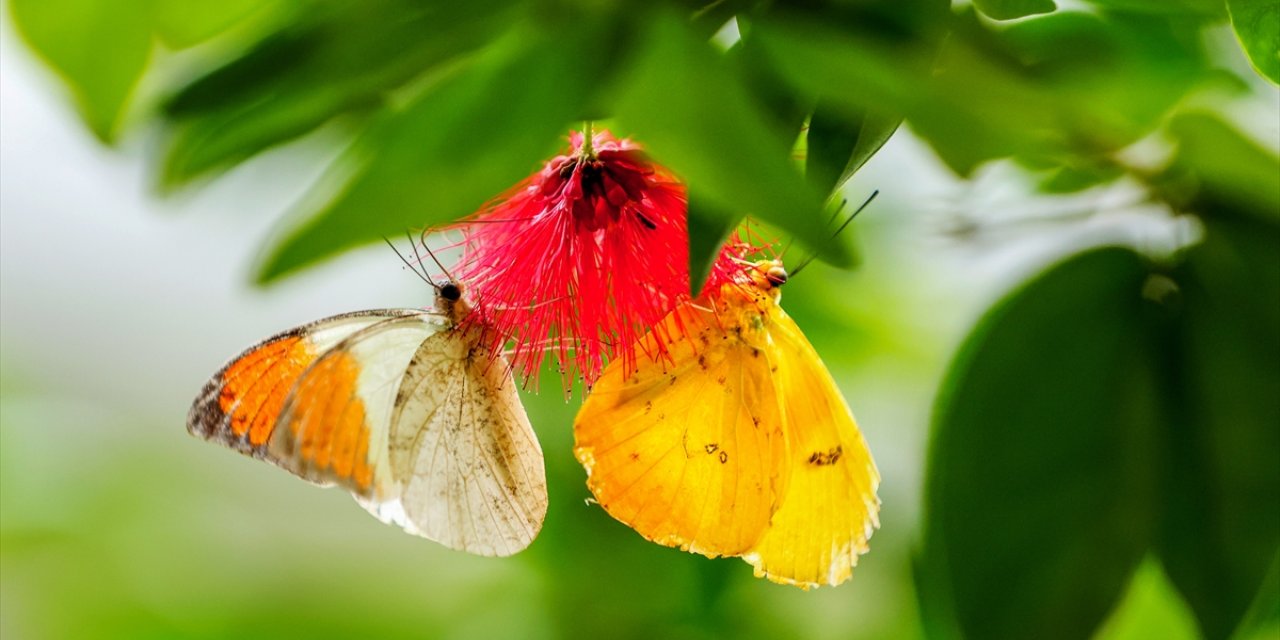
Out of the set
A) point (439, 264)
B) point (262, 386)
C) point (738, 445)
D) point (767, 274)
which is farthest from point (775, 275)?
point (262, 386)

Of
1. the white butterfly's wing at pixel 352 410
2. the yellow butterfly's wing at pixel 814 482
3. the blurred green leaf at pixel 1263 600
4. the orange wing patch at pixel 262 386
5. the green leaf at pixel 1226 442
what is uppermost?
the orange wing patch at pixel 262 386

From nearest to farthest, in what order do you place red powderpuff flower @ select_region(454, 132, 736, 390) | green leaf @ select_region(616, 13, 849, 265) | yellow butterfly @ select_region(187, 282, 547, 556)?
green leaf @ select_region(616, 13, 849, 265) → red powderpuff flower @ select_region(454, 132, 736, 390) → yellow butterfly @ select_region(187, 282, 547, 556)

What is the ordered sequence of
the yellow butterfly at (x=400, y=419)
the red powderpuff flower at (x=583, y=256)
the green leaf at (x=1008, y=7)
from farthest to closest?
the yellow butterfly at (x=400, y=419)
the red powderpuff flower at (x=583, y=256)
the green leaf at (x=1008, y=7)

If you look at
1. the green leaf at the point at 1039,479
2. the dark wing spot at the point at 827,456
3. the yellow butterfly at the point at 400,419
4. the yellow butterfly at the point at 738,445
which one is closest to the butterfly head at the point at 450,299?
the yellow butterfly at the point at 400,419

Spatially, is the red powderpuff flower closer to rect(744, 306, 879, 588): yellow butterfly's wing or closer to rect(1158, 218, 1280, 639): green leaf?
rect(744, 306, 879, 588): yellow butterfly's wing

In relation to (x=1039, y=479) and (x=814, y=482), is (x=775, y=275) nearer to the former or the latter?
(x=814, y=482)

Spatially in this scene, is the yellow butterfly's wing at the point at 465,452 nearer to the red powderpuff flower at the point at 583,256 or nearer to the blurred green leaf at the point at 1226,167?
the red powderpuff flower at the point at 583,256

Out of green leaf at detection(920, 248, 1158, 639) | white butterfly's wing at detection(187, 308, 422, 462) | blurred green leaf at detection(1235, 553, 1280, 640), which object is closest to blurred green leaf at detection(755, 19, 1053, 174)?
green leaf at detection(920, 248, 1158, 639)
